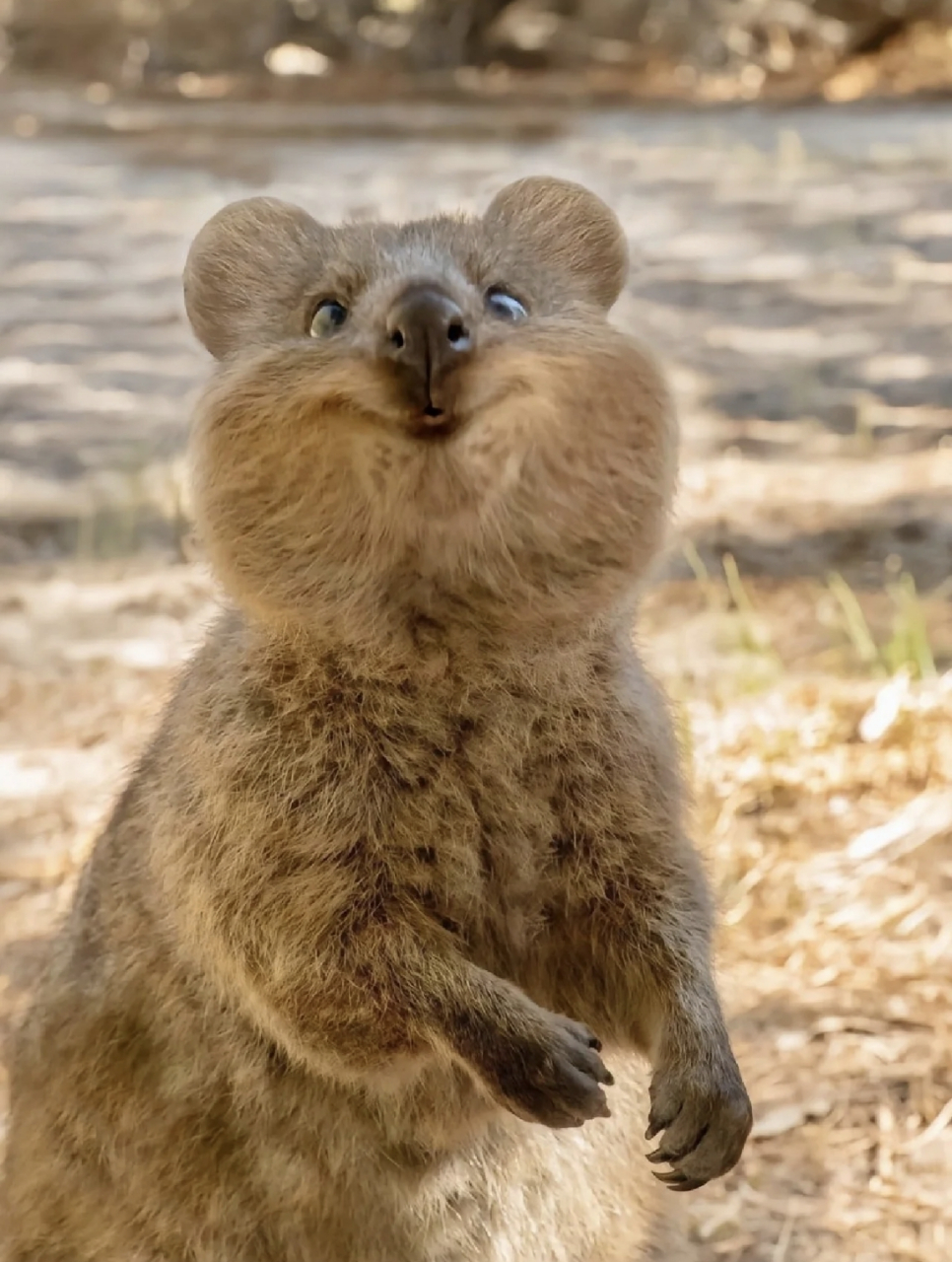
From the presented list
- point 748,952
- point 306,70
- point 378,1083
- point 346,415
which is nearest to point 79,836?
point 748,952

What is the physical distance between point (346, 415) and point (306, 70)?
467 cm

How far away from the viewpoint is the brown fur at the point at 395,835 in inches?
55.4

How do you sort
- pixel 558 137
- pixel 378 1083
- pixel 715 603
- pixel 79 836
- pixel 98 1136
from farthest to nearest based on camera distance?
pixel 558 137 < pixel 715 603 < pixel 79 836 < pixel 98 1136 < pixel 378 1083

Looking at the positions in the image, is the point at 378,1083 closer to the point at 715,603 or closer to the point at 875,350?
the point at 715,603

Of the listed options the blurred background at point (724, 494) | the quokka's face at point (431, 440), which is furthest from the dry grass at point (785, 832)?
the quokka's face at point (431, 440)

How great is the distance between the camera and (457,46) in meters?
6.86

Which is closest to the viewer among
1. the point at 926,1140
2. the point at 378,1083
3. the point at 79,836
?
the point at 378,1083

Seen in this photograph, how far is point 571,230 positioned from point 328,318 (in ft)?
1.27

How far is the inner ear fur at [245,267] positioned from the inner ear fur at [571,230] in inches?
8.9

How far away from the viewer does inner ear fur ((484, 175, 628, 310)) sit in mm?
1753

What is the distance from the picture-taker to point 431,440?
1310 mm

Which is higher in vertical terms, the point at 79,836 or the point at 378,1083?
the point at 378,1083

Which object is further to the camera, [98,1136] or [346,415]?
[98,1136]

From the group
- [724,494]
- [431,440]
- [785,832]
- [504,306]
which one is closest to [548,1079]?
[431,440]
